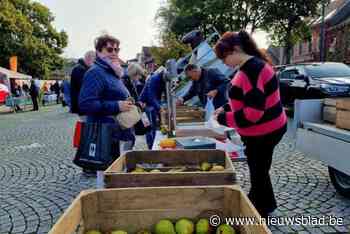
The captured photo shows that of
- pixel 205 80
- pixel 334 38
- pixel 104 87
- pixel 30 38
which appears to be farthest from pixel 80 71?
pixel 30 38

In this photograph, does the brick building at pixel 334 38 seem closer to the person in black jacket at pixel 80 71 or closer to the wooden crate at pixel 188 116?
the wooden crate at pixel 188 116

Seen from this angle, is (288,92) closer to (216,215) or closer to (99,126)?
(99,126)

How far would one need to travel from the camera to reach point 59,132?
1000cm

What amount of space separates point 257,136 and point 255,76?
0.52m

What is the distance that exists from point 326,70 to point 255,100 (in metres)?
9.31

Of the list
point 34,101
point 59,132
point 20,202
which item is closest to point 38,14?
point 34,101

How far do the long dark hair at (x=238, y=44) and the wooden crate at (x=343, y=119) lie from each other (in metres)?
1.14

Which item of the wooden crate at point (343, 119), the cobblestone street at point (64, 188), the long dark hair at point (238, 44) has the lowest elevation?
the cobblestone street at point (64, 188)

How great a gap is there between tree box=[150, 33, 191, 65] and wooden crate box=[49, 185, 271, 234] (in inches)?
967

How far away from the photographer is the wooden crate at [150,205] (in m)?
1.66

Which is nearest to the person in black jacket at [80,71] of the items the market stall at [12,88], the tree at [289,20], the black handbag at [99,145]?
the black handbag at [99,145]

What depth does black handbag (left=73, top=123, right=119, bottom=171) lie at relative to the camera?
10.5 feet

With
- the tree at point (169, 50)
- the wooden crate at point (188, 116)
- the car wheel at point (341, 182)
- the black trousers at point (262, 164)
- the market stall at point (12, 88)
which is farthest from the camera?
the tree at point (169, 50)

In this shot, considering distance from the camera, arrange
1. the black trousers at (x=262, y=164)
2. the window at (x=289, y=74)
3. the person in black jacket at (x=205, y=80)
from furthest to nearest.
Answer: the window at (x=289, y=74), the person in black jacket at (x=205, y=80), the black trousers at (x=262, y=164)
